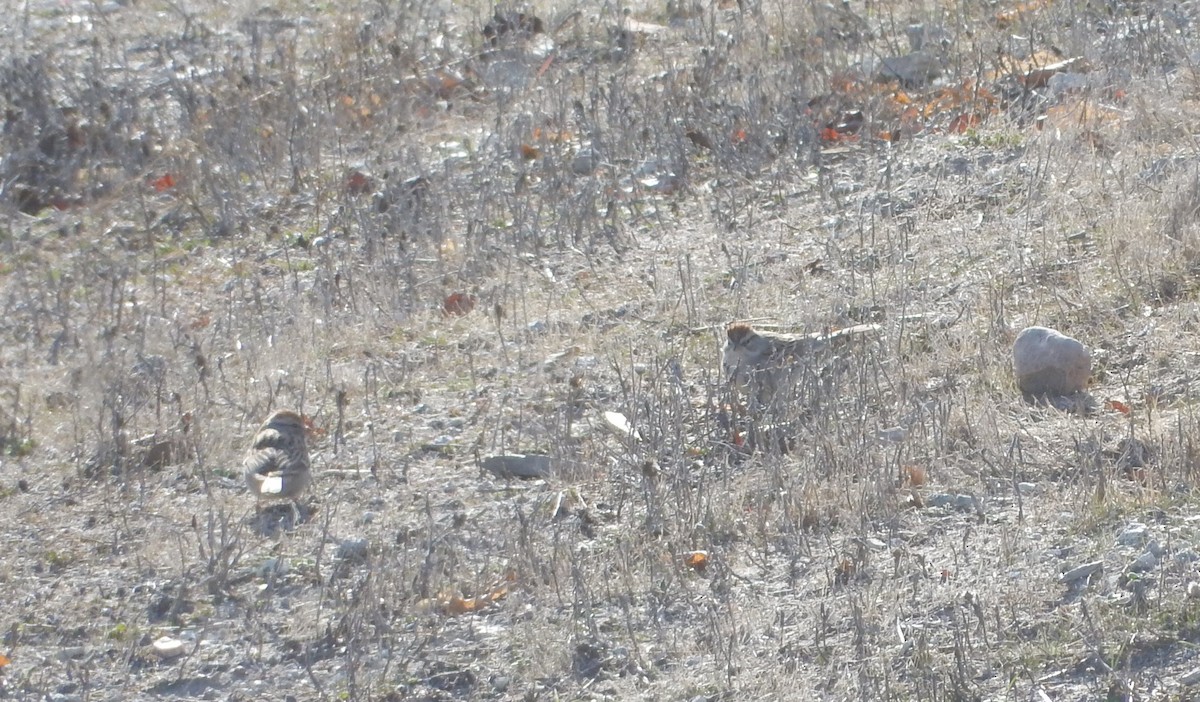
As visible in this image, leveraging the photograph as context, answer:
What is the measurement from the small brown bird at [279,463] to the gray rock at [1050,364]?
8.18ft


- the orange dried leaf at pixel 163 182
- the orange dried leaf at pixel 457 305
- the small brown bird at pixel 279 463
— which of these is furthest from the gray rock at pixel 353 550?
the orange dried leaf at pixel 163 182

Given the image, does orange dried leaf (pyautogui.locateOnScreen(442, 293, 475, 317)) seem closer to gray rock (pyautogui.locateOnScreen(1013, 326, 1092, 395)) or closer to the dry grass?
the dry grass

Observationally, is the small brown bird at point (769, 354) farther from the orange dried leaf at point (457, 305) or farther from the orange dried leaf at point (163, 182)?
the orange dried leaf at point (163, 182)

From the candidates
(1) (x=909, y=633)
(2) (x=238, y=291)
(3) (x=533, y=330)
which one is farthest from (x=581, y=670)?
(2) (x=238, y=291)

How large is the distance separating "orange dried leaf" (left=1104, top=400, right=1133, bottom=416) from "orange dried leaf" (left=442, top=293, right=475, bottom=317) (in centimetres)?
290

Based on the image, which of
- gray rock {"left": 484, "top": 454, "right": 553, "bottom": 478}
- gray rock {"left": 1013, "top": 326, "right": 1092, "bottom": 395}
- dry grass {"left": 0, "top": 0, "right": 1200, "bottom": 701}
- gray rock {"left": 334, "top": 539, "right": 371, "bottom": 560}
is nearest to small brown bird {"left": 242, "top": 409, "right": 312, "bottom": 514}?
dry grass {"left": 0, "top": 0, "right": 1200, "bottom": 701}

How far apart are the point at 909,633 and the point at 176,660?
82.1 inches

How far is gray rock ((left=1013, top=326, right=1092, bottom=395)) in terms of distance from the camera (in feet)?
16.9

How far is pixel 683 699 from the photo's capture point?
12.9 ft

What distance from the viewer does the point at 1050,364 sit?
5.16 metres

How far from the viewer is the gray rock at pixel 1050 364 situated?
5148 mm

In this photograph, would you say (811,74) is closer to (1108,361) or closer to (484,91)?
(484,91)

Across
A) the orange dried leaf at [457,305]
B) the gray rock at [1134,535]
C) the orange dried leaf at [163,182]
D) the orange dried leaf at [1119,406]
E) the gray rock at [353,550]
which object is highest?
the orange dried leaf at [163,182]

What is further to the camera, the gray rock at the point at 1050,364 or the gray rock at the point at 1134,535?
the gray rock at the point at 1050,364
